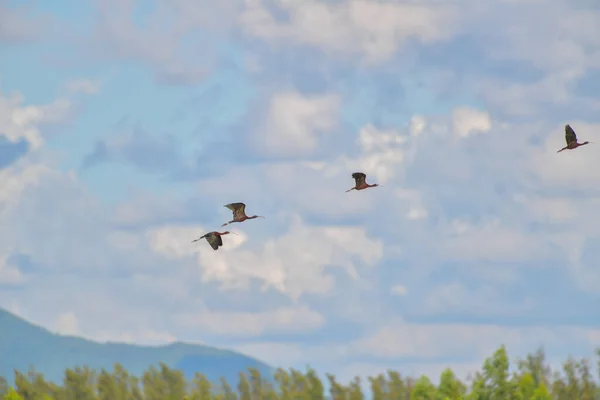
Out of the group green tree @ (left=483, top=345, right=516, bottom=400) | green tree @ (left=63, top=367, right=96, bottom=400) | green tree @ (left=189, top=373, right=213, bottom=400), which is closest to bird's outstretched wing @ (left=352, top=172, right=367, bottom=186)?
green tree @ (left=483, top=345, right=516, bottom=400)

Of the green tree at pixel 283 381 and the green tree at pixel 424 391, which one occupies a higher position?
the green tree at pixel 283 381

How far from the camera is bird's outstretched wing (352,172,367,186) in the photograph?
151 ft

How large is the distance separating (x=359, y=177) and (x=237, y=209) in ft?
15.0

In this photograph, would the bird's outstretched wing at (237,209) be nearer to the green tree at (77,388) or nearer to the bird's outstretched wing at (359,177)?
the bird's outstretched wing at (359,177)

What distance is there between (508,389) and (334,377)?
217 ft

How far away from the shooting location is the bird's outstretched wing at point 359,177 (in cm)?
4591

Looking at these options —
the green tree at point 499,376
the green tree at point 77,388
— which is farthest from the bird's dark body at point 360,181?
the green tree at point 77,388

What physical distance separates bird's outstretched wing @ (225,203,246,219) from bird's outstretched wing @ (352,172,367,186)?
4.09m

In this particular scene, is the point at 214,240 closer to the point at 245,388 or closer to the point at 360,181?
the point at 360,181

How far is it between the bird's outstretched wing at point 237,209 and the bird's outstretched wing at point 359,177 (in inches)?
161

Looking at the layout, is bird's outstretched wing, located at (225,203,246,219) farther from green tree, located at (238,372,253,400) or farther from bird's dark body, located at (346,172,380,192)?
green tree, located at (238,372,253,400)

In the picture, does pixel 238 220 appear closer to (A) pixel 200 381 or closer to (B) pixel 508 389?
(B) pixel 508 389

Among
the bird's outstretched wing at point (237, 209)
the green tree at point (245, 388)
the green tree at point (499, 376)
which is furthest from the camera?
the green tree at point (245, 388)

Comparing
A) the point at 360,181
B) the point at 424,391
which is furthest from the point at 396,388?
the point at 360,181
